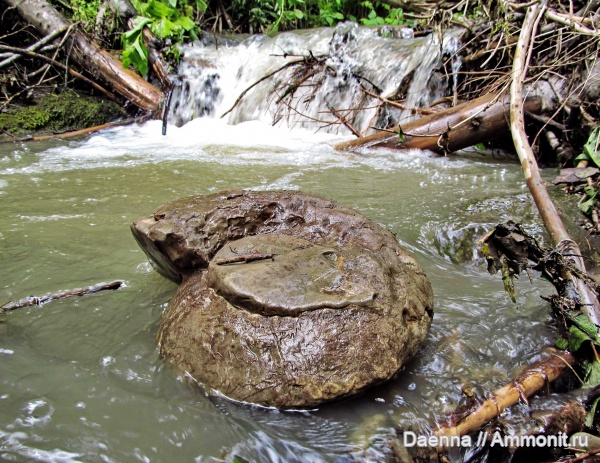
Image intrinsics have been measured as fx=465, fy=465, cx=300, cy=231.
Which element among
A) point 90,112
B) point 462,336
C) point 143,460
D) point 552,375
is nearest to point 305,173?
point 462,336

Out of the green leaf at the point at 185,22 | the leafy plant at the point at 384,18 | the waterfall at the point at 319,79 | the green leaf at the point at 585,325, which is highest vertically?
the leafy plant at the point at 384,18

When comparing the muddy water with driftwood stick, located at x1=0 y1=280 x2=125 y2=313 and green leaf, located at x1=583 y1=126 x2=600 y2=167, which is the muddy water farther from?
green leaf, located at x1=583 y1=126 x2=600 y2=167

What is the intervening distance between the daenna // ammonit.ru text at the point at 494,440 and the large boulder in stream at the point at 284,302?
24 cm

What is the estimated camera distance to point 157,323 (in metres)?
2.20

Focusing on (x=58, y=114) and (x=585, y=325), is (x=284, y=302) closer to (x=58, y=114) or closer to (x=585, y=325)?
(x=585, y=325)

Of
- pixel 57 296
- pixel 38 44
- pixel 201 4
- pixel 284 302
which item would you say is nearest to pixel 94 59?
pixel 38 44

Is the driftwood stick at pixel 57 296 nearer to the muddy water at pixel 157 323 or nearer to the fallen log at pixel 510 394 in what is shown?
the muddy water at pixel 157 323

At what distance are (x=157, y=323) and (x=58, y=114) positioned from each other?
6352 mm

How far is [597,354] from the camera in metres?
1.86

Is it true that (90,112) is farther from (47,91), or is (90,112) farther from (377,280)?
(377,280)

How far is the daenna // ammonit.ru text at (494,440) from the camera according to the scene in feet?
5.29

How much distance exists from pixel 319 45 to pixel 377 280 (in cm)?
716

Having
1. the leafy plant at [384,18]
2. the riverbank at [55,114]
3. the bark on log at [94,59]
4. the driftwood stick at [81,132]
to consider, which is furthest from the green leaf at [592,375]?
the leafy plant at [384,18]

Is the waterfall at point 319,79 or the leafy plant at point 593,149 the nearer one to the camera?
the leafy plant at point 593,149
